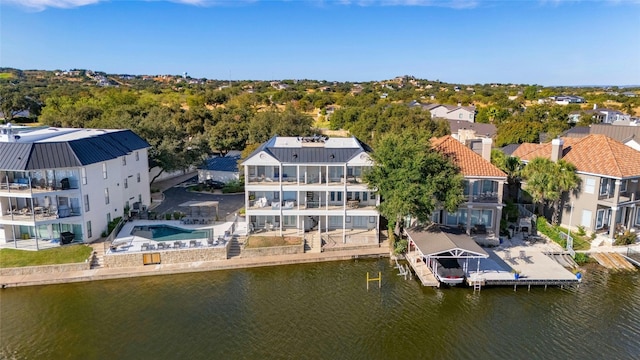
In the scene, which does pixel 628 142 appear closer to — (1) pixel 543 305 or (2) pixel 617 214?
(2) pixel 617 214

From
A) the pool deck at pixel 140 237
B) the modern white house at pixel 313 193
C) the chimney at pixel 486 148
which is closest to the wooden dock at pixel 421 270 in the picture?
the modern white house at pixel 313 193

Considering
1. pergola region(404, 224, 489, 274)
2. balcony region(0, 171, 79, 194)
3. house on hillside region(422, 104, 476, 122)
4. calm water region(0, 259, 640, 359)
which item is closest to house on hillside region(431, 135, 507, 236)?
pergola region(404, 224, 489, 274)

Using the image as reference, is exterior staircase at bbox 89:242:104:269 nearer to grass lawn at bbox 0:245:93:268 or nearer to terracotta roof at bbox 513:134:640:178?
grass lawn at bbox 0:245:93:268

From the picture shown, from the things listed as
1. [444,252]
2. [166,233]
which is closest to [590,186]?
[444,252]

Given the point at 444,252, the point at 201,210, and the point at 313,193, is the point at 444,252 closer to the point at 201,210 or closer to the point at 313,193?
the point at 313,193

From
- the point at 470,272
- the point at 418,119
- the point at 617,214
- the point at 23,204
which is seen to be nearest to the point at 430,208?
the point at 470,272

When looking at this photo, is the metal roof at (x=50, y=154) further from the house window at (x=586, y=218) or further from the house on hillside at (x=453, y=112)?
the house on hillside at (x=453, y=112)
